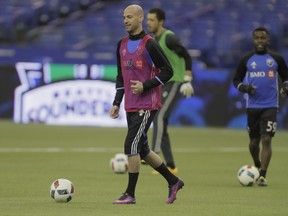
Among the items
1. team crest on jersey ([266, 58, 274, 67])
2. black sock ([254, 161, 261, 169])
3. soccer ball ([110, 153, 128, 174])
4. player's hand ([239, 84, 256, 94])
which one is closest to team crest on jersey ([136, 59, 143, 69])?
player's hand ([239, 84, 256, 94])

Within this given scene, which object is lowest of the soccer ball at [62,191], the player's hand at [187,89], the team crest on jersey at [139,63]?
the soccer ball at [62,191]

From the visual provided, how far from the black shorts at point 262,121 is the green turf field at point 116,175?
0.78 m

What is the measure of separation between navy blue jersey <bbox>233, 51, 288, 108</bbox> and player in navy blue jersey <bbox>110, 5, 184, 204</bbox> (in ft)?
10.2

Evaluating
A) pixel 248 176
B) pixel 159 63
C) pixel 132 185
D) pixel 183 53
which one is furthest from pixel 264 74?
pixel 132 185

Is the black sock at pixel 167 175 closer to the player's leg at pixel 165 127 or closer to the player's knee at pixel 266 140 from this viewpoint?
the player's knee at pixel 266 140

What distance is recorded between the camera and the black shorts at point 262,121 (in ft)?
45.9

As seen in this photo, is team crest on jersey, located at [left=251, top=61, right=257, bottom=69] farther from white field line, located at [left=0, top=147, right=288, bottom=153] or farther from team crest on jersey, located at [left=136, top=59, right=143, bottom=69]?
white field line, located at [left=0, top=147, right=288, bottom=153]

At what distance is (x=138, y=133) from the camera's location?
36.4ft

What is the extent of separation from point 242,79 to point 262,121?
72 cm

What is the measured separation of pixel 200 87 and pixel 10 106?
580 centimetres

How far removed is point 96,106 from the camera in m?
27.4

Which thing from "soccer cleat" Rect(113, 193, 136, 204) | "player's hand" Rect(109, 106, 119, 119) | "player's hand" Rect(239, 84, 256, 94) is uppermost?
"player's hand" Rect(239, 84, 256, 94)

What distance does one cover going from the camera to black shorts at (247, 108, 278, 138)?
13984 millimetres

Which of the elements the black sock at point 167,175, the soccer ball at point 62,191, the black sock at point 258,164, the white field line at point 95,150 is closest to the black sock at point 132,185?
the black sock at point 167,175
